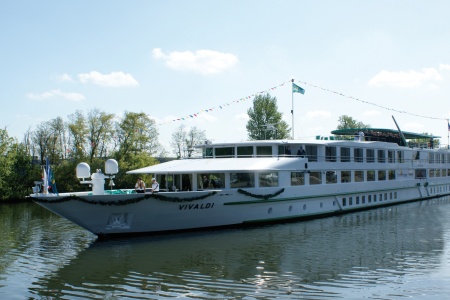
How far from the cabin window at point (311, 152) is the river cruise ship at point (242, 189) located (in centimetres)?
6

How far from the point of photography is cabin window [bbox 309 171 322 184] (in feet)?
86.4

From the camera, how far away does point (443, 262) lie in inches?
580

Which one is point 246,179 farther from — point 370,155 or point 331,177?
point 370,155

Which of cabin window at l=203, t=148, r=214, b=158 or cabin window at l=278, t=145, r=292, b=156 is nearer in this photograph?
cabin window at l=278, t=145, r=292, b=156

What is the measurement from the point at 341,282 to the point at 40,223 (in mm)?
21165

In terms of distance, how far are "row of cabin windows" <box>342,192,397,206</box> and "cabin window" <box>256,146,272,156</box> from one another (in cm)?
719

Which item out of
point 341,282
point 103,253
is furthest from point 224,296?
point 103,253

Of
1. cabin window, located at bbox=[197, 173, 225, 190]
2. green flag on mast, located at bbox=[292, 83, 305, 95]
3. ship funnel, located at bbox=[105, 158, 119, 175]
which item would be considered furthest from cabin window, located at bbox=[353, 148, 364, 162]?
ship funnel, located at bbox=[105, 158, 119, 175]

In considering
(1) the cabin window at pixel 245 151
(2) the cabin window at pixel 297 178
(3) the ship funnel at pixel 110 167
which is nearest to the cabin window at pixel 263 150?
(1) the cabin window at pixel 245 151

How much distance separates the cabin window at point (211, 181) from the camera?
22.9 metres

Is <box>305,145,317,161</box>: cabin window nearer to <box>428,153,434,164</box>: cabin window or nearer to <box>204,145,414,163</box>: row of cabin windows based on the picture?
<box>204,145,414,163</box>: row of cabin windows

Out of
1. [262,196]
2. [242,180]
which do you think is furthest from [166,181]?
[262,196]

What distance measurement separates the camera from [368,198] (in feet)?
105

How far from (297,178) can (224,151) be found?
4773mm
